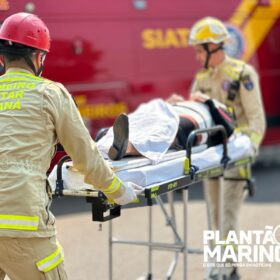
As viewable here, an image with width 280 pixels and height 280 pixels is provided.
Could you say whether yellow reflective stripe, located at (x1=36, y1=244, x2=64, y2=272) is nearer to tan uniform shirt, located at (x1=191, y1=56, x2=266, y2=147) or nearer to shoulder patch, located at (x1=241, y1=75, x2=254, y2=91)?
tan uniform shirt, located at (x1=191, y1=56, x2=266, y2=147)

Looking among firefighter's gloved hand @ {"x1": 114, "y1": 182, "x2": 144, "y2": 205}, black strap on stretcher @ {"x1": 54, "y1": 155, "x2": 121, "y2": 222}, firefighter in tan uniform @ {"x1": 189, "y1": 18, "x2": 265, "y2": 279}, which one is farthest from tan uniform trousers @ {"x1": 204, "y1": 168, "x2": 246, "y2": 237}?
firefighter's gloved hand @ {"x1": 114, "y1": 182, "x2": 144, "y2": 205}

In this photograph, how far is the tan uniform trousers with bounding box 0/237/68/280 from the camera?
3.00 meters

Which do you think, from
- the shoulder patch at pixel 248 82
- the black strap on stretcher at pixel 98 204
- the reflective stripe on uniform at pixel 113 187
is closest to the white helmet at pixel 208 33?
the shoulder patch at pixel 248 82

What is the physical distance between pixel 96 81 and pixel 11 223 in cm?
613

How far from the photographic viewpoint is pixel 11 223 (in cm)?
297

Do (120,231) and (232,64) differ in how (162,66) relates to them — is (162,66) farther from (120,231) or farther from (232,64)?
(232,64)

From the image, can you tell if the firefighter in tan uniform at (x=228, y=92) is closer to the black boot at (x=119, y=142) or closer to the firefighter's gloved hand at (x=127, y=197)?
the black boot at (x=119, y=142)

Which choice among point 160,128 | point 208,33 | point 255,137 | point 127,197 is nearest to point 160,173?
point 160,128

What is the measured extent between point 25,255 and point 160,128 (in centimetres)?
160

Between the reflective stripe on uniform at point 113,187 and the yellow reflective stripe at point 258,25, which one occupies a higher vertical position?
the yellow reflective stripe at point 258,25

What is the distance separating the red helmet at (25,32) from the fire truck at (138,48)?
4829mm

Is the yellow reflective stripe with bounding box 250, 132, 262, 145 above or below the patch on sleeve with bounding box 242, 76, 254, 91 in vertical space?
below

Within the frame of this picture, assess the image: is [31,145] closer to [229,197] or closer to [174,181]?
[174,181]

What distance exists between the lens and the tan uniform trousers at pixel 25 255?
300 cm
